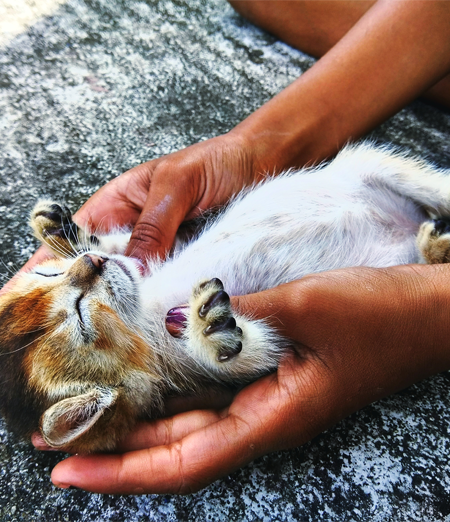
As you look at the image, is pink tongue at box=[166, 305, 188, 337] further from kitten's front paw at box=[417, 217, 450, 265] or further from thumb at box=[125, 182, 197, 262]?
kitten's front paw at box=[417, 217, 450, 265]

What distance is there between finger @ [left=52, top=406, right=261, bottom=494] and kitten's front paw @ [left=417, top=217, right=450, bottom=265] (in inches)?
44.3

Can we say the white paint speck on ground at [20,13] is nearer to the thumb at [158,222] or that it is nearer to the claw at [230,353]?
the thumb at [158,222]

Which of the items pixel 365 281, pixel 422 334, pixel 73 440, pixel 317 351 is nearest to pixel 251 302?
pixel 317 351

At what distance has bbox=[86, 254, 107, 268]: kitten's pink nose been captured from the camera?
1.87 metres

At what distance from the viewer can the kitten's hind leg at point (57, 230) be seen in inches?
82.4

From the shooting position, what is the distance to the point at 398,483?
5.62ft

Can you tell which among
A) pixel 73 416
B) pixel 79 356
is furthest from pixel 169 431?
pixel 79 356

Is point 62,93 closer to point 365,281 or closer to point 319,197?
point 319,197

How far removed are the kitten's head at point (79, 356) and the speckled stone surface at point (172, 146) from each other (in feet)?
1.04

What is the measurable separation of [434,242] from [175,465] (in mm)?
1406

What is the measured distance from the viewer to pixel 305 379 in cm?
157

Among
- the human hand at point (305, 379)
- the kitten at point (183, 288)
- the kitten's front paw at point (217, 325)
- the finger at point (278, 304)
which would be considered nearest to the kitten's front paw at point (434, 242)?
the kitten at point (183, 288)

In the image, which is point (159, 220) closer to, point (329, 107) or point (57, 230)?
point (57, 230)

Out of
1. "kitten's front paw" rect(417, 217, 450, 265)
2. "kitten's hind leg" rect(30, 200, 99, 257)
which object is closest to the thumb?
"kitten's hind leg" rect(30, 200, 99, 257)
